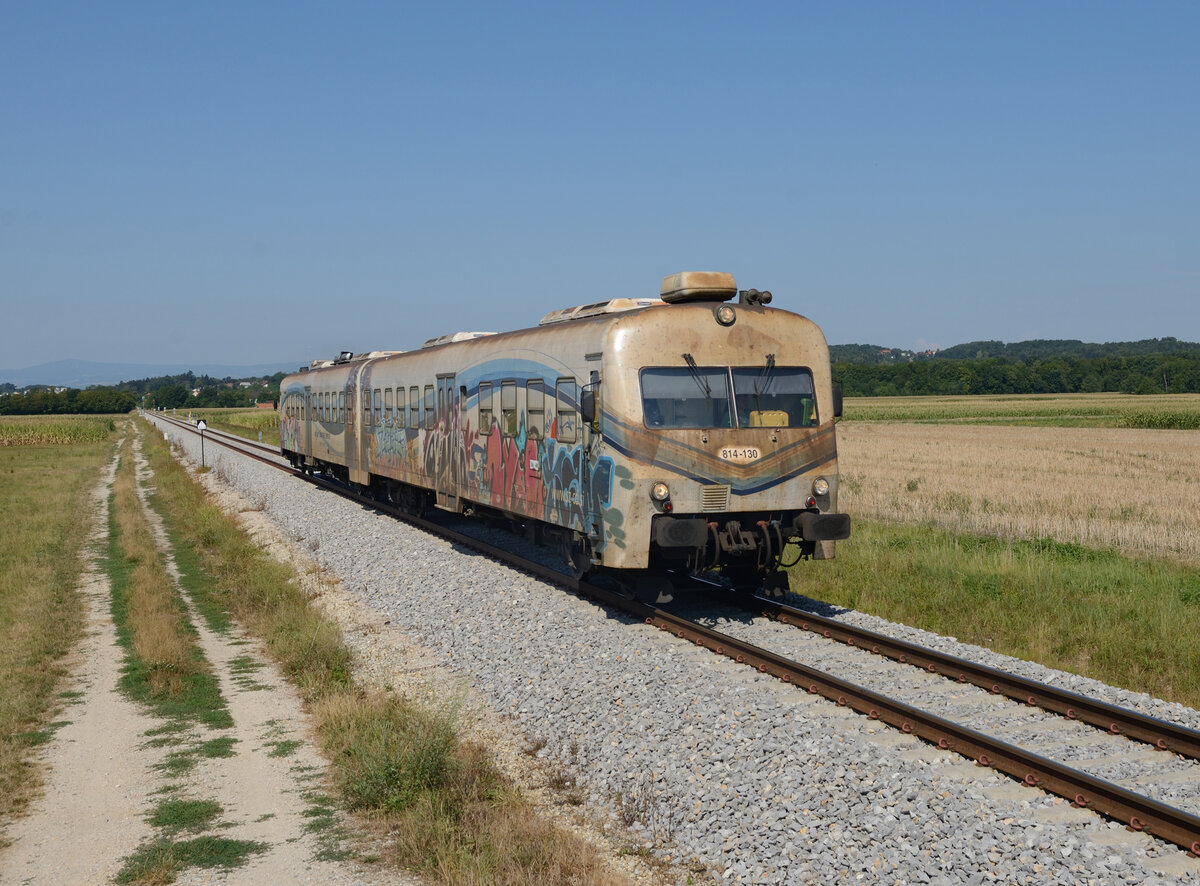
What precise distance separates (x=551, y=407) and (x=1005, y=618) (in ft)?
19.4

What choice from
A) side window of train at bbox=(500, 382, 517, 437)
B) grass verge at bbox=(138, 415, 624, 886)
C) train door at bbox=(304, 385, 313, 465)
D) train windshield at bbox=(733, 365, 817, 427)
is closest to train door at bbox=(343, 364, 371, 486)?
train door at bbox=(304, 385, 313, 465)

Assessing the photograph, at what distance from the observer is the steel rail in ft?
24.1

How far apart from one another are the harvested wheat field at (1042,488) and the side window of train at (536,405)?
349 inches

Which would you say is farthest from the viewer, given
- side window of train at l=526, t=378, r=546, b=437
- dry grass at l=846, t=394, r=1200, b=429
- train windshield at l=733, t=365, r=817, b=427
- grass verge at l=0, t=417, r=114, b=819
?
dry grass at l=846, t=394, r=1200, b=429

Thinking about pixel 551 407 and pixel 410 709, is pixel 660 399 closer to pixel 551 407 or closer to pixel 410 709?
pixel 551 407

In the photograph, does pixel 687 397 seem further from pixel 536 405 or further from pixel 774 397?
pixel 536 405

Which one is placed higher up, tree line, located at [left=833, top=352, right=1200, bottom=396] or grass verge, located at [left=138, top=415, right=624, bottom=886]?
tree line, located at [left=833, top=352, right=1200, bottom=396]

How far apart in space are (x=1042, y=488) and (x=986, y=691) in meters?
18.9

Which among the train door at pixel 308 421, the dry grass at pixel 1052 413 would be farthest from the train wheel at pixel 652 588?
the dry grass at pixel 1052 413

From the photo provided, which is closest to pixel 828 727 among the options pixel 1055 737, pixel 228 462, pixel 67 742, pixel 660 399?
pixel 1055 737

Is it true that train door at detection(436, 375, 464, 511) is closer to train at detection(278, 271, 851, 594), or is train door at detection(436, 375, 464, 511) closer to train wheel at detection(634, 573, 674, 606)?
train at detection(278, 271, 851, 594)

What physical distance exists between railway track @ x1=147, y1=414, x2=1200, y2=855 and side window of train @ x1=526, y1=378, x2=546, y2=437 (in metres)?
2.43

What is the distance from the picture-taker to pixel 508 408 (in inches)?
574

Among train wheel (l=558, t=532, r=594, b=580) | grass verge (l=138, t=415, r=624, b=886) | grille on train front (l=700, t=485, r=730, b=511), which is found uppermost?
grille on train front (l=700, t=485, r=730, b=511)
